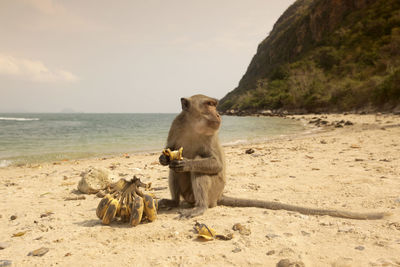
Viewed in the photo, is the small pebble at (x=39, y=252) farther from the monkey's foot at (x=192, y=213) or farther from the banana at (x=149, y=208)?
the monkey's foot at (x=192, y=213)

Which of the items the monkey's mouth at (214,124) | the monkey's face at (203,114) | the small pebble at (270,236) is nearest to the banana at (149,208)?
the monkey's face at (203,114)

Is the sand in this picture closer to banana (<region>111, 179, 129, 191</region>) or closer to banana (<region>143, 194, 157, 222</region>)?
banana (<region>143, 194, 157, 222</region>)

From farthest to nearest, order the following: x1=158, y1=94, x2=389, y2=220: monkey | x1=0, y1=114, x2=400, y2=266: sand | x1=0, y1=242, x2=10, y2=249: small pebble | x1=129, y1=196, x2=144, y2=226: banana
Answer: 1. x1=158, y1=94, x2=389, y2=220: monkey
2. x1=129, y1=196, x2=144, y2=226: banana
3. x1=0, y1=242, x2=10, y2=249: small pebble
4. x1=0, y1=114, x2=400, y2=266: sand

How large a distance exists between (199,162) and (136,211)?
1.04 metres

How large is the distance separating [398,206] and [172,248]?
3.22m

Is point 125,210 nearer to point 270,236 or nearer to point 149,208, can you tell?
point 149,208

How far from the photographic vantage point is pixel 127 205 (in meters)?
3.39

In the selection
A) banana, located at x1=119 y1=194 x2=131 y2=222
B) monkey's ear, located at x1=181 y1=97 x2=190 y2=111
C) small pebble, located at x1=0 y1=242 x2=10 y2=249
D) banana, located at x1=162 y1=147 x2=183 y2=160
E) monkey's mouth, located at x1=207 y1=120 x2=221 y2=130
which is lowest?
small pebble, located at x1=0 y1=242 x2=10 y2=249

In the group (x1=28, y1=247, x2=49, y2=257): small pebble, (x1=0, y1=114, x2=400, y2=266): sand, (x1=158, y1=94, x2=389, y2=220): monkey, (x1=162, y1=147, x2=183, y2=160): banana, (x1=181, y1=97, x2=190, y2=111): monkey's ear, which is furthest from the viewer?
(x1=181, y1=97, x2=190, y2=111): monkey's ear

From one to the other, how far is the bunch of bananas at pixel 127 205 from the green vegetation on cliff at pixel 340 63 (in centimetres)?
2873

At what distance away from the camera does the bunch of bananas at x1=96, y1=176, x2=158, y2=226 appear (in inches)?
130

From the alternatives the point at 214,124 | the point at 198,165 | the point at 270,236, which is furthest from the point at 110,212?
the point at 270,236

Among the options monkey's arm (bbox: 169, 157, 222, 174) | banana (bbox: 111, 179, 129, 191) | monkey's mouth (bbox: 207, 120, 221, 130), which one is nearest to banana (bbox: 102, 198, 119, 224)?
banana (bbox: 111, 179, 129, 191)

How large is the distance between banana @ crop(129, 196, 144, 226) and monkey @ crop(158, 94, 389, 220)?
1.95ft
